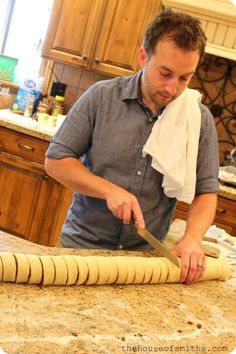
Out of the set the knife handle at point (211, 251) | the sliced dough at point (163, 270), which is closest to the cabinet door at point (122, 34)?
the knife handle at point (211, 251)

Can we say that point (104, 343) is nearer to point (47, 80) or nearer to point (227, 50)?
point (227, 50)

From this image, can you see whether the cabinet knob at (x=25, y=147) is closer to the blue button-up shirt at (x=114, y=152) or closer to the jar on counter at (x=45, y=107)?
the jar on counter at (x=45, y=107)

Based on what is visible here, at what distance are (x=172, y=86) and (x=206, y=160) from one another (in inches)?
11.3

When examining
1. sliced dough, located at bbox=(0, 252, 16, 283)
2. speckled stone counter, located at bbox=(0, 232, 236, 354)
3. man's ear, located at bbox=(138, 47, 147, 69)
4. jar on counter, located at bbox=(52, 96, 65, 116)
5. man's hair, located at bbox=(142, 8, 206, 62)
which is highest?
man's hair, located at bbox=(142, 8, 206, 62)

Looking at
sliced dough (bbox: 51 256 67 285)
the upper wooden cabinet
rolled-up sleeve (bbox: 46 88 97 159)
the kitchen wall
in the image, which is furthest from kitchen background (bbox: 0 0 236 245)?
sliced dough (bbox: 51 256 67 285)

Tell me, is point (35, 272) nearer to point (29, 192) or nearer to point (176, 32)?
point (176, 32)

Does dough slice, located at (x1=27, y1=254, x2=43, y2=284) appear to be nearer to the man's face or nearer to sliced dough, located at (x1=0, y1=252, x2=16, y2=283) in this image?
sliced dough, located at (x1=0, y1=252, x2=16, y2=283)

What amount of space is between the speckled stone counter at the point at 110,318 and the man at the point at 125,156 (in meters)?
0.28

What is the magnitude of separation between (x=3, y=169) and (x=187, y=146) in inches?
68.7

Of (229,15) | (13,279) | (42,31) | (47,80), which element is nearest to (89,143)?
(13,279)

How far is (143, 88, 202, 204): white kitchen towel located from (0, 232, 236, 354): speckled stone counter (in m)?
0.36

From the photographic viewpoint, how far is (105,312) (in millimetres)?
868

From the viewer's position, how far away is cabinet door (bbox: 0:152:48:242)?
2.80m

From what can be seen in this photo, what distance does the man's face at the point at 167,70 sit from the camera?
121 centimetres
